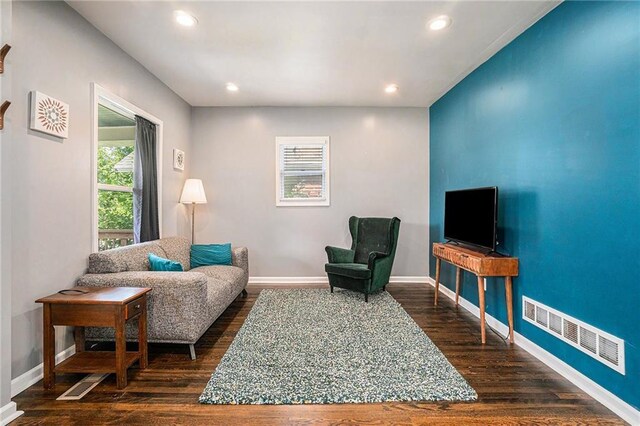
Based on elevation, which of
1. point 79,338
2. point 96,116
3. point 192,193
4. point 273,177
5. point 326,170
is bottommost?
point 79,338

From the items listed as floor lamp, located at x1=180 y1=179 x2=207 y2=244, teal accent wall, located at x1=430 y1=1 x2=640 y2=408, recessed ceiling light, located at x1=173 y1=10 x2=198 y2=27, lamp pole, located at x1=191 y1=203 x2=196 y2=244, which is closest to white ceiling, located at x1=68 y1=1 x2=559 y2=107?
recessed ceiling light, located at x1=173 y1=10 x2=198 y2=27

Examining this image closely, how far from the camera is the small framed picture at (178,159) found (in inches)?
159

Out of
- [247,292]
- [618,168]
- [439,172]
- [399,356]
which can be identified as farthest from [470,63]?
[247,292]

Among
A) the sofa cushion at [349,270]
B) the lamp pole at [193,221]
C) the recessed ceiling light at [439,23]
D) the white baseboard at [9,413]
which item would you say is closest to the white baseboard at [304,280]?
the sofa cushion at [349,270]

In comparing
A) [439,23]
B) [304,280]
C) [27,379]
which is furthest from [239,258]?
[439,23]

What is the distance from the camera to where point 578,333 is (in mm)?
2002

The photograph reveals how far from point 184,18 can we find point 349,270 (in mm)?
3038

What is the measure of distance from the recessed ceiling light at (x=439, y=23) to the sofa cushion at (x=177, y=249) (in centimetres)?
344

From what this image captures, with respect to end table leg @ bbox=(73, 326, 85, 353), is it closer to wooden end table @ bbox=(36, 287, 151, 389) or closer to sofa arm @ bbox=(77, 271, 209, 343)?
wooden end table @ bbox=(36, 287, 151, 389)

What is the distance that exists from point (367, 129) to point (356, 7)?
2.42 metres

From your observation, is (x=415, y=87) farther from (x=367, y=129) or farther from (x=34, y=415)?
(x=34, y=415)

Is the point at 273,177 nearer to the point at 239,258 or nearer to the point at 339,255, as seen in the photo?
the point at 239,258

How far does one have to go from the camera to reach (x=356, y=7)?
226 centimetres

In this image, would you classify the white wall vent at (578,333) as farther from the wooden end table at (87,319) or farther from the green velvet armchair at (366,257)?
the wooden end table at (87,319)
